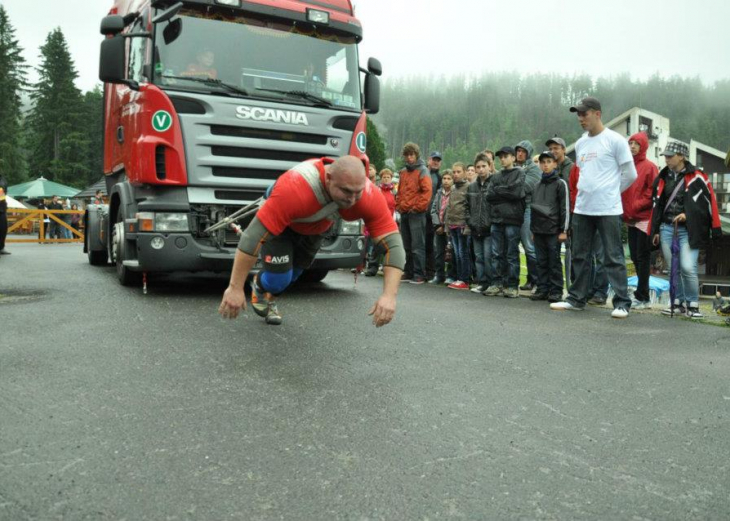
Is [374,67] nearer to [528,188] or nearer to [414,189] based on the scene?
[414,189]

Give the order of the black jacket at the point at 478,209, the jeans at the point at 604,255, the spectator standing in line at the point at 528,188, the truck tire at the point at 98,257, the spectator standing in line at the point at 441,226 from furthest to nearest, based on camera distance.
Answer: the truck tire at the point at 98,257 → the spectator standing in line at the point at 441,226 → the black jacket at the point at 478,209 → the spectator standing in line at the point at 528,188 → the jeans at the point at 604,255

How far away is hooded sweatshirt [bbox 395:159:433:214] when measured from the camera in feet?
34.2

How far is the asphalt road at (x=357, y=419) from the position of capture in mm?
2510

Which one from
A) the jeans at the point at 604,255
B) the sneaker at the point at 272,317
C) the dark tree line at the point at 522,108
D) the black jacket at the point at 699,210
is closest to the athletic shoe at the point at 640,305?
the jeans at the point at 604,255

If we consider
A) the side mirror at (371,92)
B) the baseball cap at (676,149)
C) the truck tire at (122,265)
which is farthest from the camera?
the side mirror at (371,92)

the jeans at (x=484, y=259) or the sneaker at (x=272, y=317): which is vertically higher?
the jeans at (x=484, y=259)

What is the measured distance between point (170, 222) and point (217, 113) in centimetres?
133

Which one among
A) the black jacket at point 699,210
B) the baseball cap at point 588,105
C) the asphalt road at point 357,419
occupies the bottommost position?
the asphalt road at point 357,419

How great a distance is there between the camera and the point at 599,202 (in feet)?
24.5

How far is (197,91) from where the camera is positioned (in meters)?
7.75

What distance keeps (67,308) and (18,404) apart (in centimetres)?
370

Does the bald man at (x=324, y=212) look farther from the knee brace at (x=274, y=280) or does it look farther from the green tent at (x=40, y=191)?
the green tent at (x=40, y=191)

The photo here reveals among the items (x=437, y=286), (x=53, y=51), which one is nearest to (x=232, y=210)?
(x=437, y=286)

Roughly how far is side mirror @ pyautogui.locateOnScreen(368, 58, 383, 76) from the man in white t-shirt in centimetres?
267
